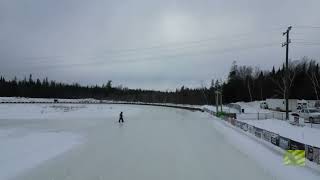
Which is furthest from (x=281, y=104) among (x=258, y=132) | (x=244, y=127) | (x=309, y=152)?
(x=309, y=152)

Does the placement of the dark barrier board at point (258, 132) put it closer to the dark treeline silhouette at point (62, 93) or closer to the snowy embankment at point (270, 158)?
the snowy embankment at point (270, 158)

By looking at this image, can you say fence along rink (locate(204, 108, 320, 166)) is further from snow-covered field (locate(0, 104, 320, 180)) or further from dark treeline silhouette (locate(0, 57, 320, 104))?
dark treeline silhouette (locate(0, 57, 320, 104))

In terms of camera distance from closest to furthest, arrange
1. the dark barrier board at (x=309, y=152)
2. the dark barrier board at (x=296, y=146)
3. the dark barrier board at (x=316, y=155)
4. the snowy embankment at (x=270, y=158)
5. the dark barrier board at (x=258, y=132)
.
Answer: the snowy embankment at (x=270, y=158) < the dark barrier board at (x=316, y=155) < the dark barrier board at (x=309, y=152) < the dark barrier board at (x=296, y=146) < the dark barrier board at (x=258, y=132)

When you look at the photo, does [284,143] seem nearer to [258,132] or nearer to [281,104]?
[258,132]

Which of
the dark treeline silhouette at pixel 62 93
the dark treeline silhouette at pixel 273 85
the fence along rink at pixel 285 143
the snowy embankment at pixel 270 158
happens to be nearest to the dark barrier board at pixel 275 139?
the fence along rink at pixel 285 143

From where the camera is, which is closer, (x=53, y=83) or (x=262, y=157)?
(x=262, y=157)

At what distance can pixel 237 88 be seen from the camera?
112m

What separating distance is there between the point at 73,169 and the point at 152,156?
4.42 metres

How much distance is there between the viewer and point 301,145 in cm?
1670

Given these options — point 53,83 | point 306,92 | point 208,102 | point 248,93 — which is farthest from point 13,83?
point 306,92

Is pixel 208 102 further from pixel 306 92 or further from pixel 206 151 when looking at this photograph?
pixel 206 151

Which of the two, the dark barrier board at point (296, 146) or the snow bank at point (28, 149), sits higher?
the dark barrier board at point (296, 146)

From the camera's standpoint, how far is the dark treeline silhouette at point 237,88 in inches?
3465

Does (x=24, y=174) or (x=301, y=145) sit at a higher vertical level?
(x=301, y=145)
